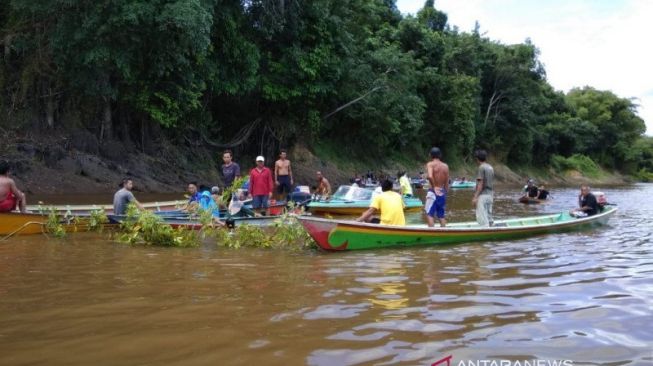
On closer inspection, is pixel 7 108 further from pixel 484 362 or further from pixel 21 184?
pixel 484 362

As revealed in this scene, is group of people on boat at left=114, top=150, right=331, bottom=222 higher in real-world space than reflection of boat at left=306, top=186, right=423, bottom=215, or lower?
higher

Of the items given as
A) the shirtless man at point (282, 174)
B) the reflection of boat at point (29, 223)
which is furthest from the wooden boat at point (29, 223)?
the shirtless man at point (282, 174)

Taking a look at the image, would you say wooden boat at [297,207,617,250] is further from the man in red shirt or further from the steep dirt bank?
the steep dirt bank

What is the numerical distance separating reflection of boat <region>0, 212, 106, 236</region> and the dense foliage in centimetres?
896

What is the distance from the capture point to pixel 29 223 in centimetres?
959

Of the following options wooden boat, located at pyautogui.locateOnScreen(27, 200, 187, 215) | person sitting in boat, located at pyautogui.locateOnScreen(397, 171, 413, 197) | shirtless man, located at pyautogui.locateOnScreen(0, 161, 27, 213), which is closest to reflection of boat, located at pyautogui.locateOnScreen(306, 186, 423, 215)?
person sitting in boat, located at pyautogui.locateOnScreen(397, 171, 413, 197)

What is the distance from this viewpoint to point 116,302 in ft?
15.8

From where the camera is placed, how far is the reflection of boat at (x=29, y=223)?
9.32 metres

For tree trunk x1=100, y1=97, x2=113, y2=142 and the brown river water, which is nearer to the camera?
the brown river water

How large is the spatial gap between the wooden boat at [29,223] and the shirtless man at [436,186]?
6.51 m

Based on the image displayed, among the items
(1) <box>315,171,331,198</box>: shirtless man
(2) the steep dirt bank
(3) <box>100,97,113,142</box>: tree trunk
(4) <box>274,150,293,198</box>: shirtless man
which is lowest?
(1) <box>315,171,331,198</box>: shirtless man

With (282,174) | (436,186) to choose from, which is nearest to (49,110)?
(282,174)

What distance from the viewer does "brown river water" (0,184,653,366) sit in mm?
3654

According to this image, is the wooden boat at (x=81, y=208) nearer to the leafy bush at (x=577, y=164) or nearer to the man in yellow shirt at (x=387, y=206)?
the man in yellow shirt at (x=387, y=206)
